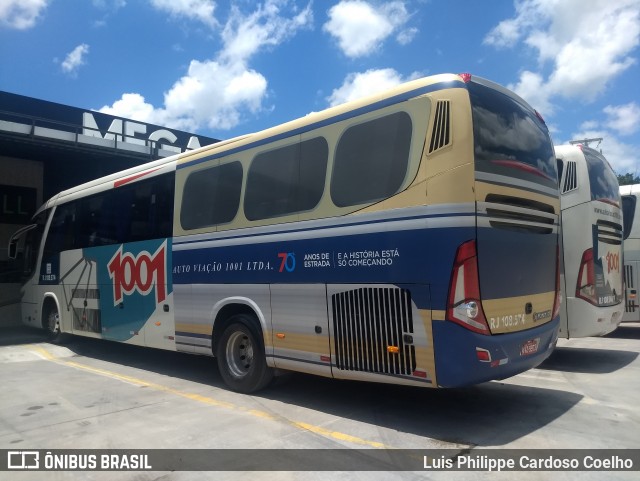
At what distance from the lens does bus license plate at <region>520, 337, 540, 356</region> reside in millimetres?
5329

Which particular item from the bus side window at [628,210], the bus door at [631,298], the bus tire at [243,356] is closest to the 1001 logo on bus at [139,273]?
the bus tire at [243,356]

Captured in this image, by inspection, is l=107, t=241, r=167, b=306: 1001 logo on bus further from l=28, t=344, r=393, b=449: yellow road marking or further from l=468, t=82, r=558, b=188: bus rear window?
l=468, t=82, r=558, b=188: bus rear window

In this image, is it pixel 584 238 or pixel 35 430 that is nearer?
pixel 35 430

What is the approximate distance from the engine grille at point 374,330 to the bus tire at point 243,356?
4.81ft

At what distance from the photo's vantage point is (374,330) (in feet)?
17.7

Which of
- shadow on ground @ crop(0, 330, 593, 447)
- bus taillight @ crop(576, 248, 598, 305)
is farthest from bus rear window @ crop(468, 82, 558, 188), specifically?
shadow on ground @ crop(0, 330, 593, 447)

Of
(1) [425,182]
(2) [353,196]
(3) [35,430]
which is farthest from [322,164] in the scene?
(3) [35,430]

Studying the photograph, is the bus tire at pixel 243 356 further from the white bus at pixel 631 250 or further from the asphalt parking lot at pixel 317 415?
the white bus at pixel 631 250

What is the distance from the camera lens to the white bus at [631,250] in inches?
415

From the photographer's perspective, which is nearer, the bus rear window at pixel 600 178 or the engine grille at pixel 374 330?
the engine grille at pixel 374 330

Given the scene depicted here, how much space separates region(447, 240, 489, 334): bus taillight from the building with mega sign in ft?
42.5

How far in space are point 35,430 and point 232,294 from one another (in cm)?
280

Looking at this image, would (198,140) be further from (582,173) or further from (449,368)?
(449,368)

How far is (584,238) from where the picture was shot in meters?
8.03
